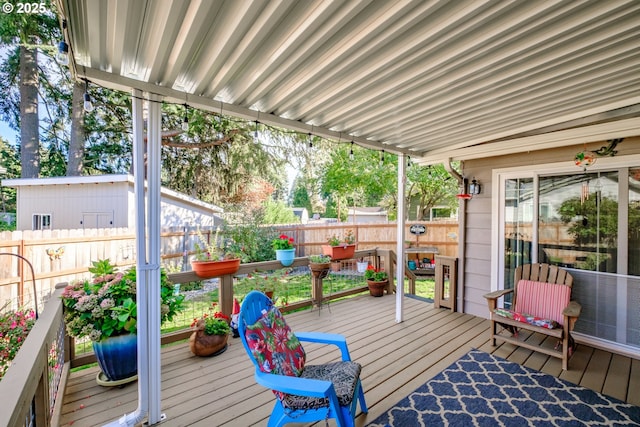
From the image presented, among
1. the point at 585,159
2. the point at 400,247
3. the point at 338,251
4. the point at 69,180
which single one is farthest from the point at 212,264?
the point at 69,180

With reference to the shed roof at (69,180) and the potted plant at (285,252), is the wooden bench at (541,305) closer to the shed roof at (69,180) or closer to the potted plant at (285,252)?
the potted plant at (285,252)

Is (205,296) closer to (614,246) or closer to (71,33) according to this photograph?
(71,33)

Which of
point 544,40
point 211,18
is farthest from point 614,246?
point 211,18

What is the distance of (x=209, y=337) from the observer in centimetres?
310

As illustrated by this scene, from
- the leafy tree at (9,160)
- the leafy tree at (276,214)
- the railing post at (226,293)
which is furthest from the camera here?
the leafy tree at (9,160)

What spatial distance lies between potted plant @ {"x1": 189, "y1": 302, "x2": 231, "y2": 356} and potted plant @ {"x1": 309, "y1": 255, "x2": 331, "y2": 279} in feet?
5.15

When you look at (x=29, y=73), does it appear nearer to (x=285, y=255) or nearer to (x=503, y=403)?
(x=285, y=255)

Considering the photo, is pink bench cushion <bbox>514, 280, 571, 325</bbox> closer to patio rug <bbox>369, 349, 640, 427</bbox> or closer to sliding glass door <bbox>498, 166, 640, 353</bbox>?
sliding glass door <bbox>498, 166, 640, 353</bbox>

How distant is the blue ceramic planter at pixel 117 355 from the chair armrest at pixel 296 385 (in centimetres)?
153

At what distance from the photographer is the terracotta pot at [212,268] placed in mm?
3395

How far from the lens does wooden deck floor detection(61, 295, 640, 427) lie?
7.31 ft

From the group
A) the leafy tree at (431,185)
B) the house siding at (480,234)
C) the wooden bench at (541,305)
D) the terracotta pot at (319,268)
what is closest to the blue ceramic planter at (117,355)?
the terracotta pot at (319,268)

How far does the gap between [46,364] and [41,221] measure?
7.75 meters

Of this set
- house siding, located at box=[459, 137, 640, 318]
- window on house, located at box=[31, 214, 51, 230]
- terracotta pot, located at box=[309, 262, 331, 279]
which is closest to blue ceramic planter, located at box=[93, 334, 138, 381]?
terracotta pot, located at box=[309, 262, 331, 279]
